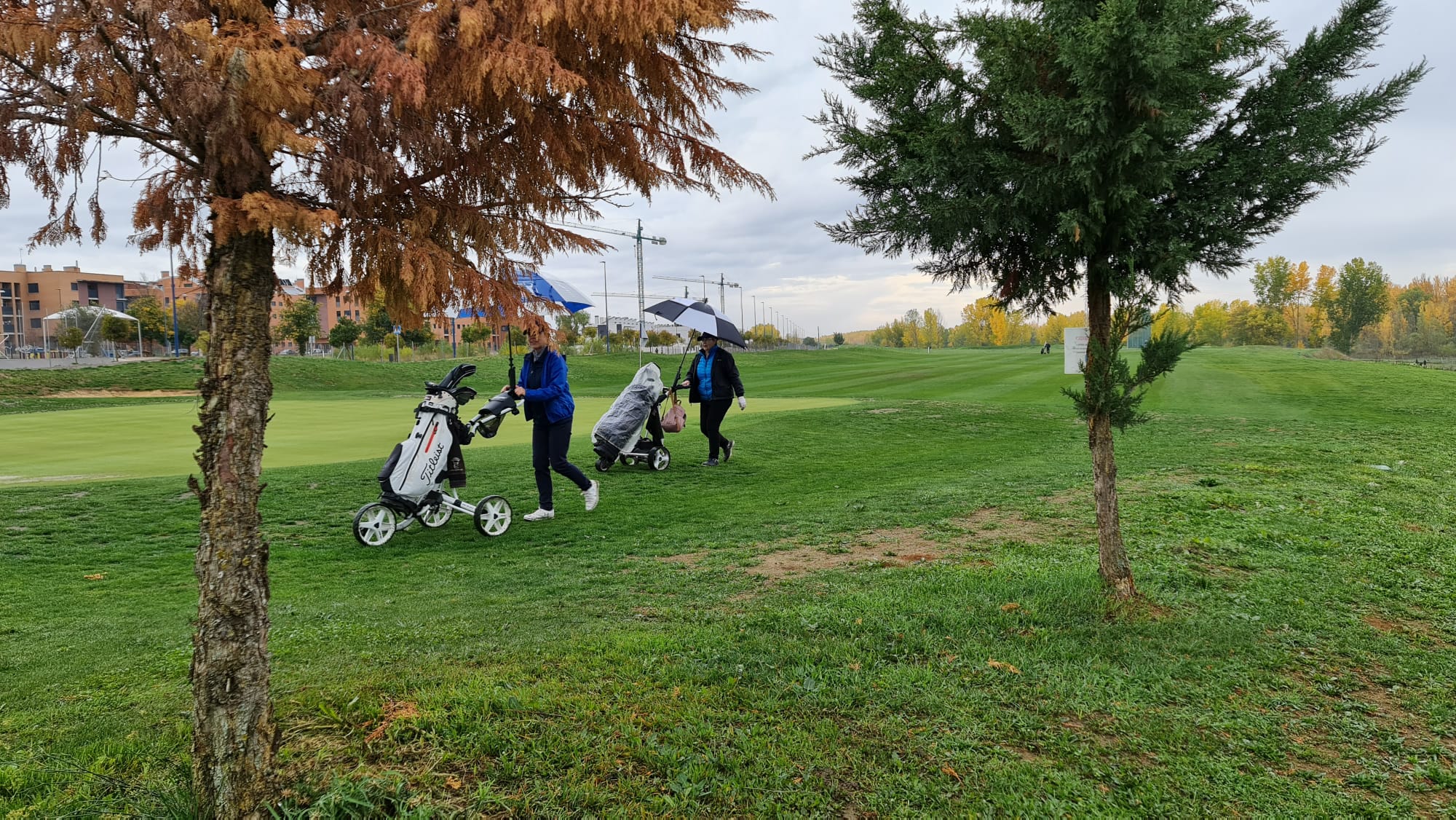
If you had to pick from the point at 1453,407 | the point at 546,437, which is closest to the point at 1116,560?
the point at 546,437

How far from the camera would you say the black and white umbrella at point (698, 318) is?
1153cm

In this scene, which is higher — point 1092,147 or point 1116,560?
point 1092,147

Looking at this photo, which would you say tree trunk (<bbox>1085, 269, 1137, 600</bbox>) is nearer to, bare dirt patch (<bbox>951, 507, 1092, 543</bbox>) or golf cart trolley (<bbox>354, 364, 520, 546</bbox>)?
bare dirt patch (<bbox>951, 507, 1092, 543</bbox>)

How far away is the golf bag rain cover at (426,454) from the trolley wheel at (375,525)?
22cm

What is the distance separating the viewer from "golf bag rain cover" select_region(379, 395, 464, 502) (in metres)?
7.59

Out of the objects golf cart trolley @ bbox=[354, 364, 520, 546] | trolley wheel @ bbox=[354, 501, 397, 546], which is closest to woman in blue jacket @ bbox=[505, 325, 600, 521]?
golf cart trolley @ bbox=[354, 364, 520, 546]

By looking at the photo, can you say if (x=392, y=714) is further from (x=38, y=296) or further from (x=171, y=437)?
(x=38, y=296)

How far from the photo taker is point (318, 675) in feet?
12.8

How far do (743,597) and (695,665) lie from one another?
1516 mm

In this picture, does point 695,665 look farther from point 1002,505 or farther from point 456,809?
point 1002,505

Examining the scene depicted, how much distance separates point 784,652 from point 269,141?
3464 mm

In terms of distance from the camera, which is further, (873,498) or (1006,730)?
(873,498)

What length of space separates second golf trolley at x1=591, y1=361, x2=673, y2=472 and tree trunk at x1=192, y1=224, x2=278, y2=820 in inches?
353

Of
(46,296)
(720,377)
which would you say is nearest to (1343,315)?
(720,377)
